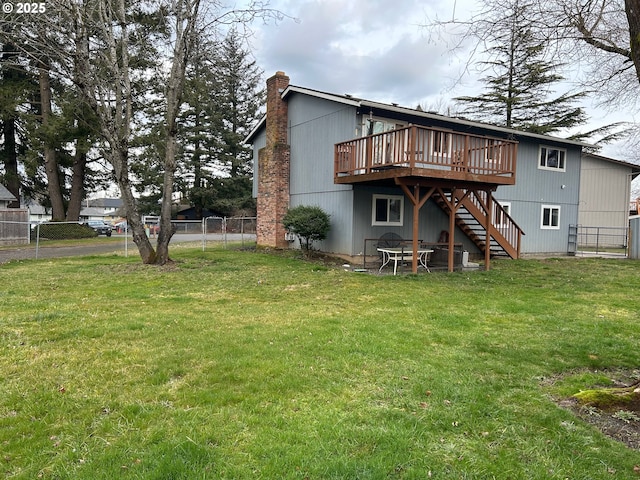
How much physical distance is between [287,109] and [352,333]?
1353 centimetres

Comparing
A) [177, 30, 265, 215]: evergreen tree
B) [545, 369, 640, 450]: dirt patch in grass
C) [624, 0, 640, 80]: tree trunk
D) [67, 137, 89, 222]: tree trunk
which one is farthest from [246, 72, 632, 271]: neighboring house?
[177, 30, 265, 215]: evergreen tree

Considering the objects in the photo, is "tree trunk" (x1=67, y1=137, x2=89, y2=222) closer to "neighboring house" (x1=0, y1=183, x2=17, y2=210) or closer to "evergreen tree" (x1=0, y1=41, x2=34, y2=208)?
"evergreen tree" (x1=0, y1=41, x2=34, y2=208)

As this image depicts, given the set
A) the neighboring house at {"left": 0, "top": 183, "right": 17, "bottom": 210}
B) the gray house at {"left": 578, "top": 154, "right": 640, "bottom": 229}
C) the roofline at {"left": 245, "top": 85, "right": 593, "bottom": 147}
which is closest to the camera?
the roofline at {"left": 245, "top": 85, "right": 593, "bottom": 147}

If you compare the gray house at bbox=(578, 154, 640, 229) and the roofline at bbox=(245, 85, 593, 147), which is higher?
the roofline at bbox=(245, 85, 593, 147)

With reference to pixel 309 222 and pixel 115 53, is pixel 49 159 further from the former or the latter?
pixel 309 222

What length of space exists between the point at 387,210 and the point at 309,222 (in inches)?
108

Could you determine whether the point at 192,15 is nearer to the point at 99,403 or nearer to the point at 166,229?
the point at 166,229

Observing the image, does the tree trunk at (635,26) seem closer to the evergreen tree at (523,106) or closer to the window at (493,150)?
the window at (493,150)

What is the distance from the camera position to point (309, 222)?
13703mm

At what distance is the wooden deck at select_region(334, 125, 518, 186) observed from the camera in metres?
10.7

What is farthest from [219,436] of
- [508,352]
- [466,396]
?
[508,352]

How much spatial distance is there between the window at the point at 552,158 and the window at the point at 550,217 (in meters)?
1.79

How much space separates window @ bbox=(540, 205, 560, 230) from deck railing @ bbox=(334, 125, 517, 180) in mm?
7295

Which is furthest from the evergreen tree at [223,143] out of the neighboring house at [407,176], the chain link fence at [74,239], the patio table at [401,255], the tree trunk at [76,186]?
the patio table at [401,255]
